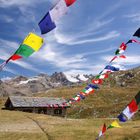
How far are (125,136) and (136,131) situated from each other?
281 centimetres

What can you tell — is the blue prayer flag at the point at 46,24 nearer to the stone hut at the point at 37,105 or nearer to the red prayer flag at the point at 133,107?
the red prayer flag at the point at 133,107

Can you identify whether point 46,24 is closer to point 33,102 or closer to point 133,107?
point 133,107

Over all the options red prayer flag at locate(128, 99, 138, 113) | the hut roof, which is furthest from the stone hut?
red prayer flag at locate(128, 99, 138, 113)

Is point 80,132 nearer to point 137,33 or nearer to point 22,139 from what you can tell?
point 22,139

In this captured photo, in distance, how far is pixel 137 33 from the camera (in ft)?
55.9

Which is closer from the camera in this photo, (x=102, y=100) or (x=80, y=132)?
(x=80, y=132)

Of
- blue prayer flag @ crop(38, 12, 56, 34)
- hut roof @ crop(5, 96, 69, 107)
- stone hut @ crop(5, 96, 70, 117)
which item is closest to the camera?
blue prayer flag @ crop(38, 12, 56, 34)

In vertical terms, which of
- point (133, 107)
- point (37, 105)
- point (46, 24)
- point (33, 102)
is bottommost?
point (133, 107)

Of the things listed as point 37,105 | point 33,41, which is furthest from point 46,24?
point 37,105

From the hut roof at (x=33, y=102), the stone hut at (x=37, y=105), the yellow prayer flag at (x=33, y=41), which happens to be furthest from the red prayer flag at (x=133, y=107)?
the hut roof at (x=33, y=102)

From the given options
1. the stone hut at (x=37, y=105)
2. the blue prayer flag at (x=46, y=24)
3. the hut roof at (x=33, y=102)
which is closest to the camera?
the blue prayer flag at (x=46, y=24)

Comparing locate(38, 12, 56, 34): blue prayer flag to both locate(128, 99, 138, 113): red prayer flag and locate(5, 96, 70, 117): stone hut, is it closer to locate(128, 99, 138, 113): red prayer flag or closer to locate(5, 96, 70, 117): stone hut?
locate(128, 99, 138, 113): red prayer flag

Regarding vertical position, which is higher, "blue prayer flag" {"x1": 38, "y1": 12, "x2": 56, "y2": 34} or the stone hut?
the stone hut

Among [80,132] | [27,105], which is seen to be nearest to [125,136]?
[80,132]
